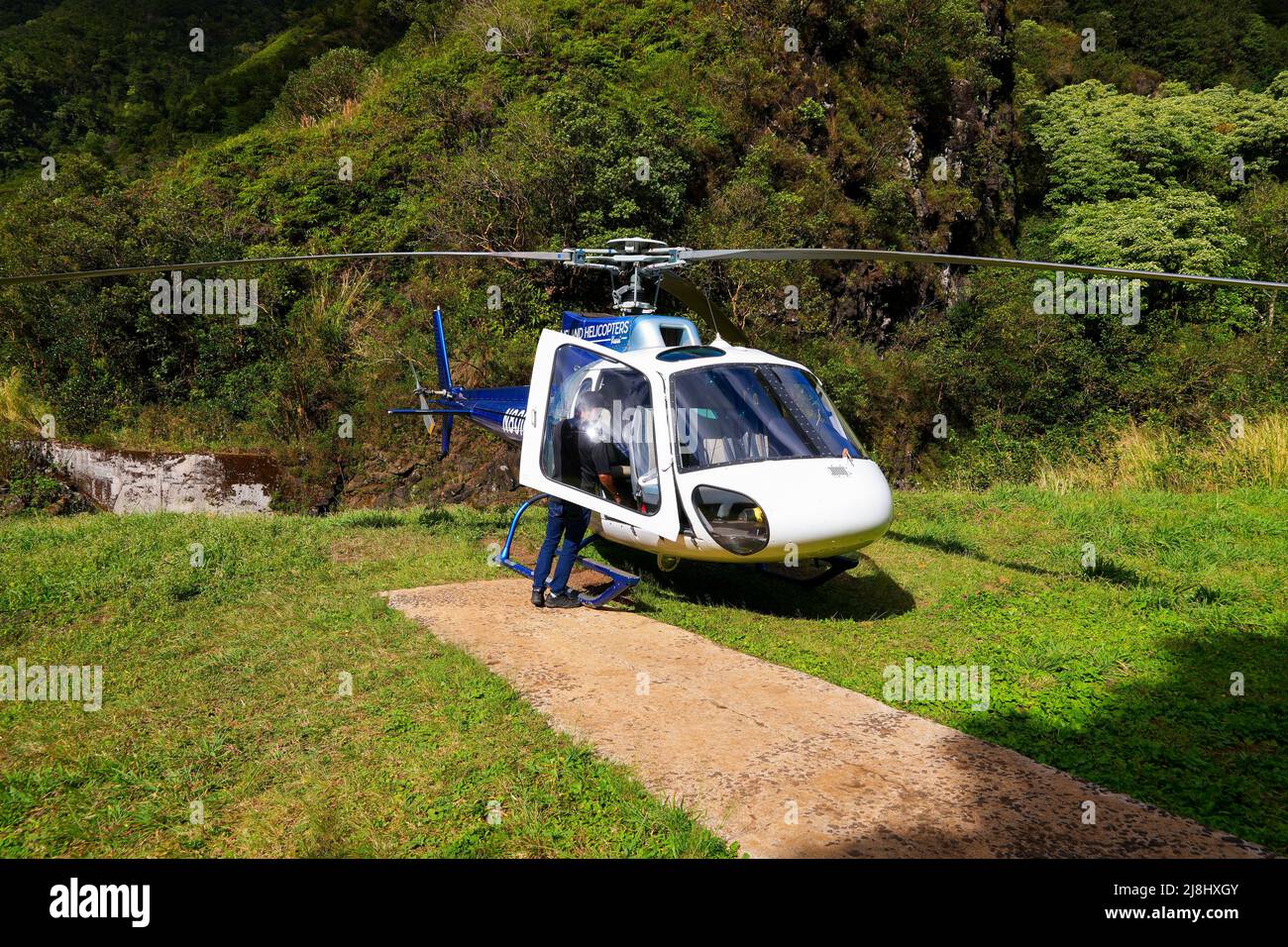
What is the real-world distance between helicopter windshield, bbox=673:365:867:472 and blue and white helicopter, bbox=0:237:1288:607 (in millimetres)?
11

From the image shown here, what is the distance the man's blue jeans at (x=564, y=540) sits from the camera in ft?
24.6

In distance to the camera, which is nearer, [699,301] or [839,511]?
[839,511]

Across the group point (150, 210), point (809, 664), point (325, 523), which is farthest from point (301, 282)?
point (809, 664)

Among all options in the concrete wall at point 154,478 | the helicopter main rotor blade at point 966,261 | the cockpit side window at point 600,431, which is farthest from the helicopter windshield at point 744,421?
the concrete wall at point 154,478

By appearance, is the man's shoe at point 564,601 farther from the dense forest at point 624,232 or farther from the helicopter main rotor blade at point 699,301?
the dense forest at point 624,232

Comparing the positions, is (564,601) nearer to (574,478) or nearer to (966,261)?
(574,478)

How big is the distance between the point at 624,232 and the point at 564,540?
481 inches

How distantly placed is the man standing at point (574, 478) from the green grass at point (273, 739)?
1300mm

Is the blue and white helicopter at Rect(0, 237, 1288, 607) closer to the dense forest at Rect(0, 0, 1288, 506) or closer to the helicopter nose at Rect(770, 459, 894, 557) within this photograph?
the helicopter nose at Rect(770, 459, 894, 557)

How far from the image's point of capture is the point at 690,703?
526 centimetres

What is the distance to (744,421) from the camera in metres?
6.99

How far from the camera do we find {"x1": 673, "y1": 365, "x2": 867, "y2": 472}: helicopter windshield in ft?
22.6

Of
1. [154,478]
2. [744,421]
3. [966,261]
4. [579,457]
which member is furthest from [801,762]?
[154,478]
